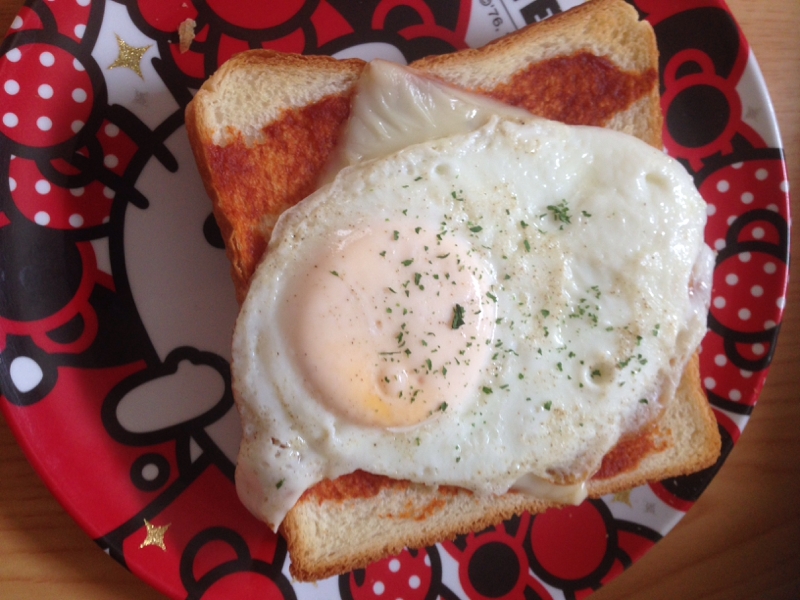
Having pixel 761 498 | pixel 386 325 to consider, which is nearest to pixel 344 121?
pixel 386 325

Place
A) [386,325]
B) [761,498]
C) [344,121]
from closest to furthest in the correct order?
1. [386,325]
2. [344,121]
3. [761,498]

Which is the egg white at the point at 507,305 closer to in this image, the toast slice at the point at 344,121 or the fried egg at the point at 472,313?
the fried egg at the point at 472,313

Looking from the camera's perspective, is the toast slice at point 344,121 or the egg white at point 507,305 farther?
the toast slice at point 344,121

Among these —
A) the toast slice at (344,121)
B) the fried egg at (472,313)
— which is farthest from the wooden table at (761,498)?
the fried egg at (472,313)

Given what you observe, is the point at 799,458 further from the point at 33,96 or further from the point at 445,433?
the point at 33,96

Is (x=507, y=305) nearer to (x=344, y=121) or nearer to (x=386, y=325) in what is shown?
(x=386, y=325)

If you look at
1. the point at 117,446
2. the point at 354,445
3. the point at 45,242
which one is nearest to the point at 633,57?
the point at 354,445
